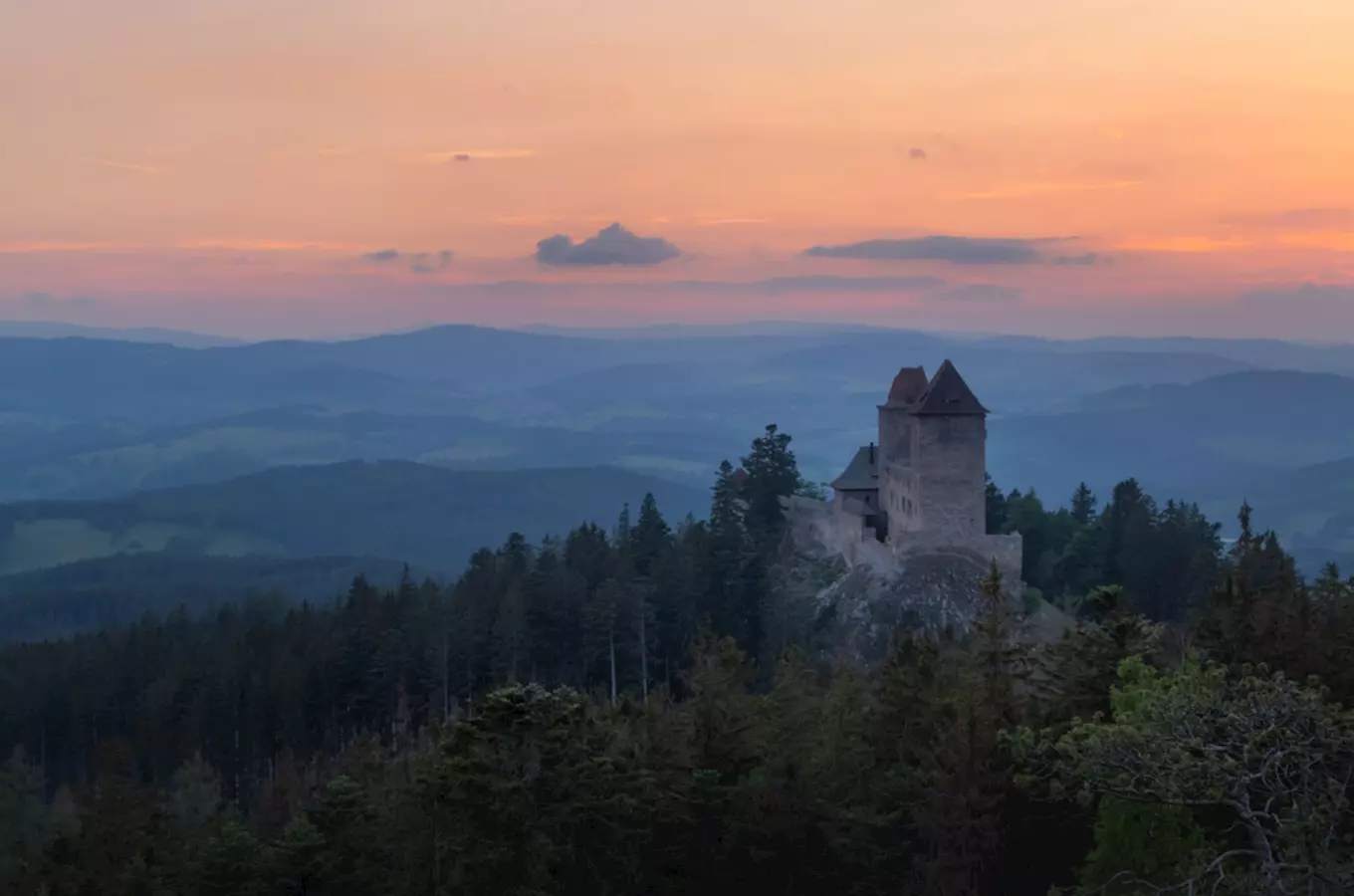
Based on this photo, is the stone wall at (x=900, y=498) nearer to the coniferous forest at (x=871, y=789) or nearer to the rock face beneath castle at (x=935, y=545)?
the rock face beneath castle at (x=935, y=545)

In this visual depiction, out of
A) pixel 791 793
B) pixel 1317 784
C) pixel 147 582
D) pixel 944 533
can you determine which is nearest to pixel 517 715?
pixel 791 793

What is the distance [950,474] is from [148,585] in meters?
119

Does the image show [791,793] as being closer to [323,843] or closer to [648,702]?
[648,702]

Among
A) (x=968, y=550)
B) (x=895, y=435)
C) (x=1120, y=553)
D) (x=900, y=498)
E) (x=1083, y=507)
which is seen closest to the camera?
(x=968, y=550)

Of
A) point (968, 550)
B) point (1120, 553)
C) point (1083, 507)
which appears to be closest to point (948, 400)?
point (968, 550)

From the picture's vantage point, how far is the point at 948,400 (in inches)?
1950

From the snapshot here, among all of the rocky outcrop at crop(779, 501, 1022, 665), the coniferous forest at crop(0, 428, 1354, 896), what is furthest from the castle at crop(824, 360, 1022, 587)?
the coniferous forest at crop(0, 428, 1354, 896)

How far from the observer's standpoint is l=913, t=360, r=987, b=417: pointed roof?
49.4 metres

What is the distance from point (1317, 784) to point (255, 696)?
47.2 meters

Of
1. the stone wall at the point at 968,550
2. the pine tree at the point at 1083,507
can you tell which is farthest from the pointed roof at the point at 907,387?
the pine tree at the point at 1083,507

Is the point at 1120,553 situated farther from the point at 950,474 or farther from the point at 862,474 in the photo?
the point at 950,474

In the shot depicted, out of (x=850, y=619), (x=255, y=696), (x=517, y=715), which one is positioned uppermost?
(x=517, y=715)

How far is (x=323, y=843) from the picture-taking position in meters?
24.5

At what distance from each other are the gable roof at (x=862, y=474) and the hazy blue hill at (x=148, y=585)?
59167 mm
